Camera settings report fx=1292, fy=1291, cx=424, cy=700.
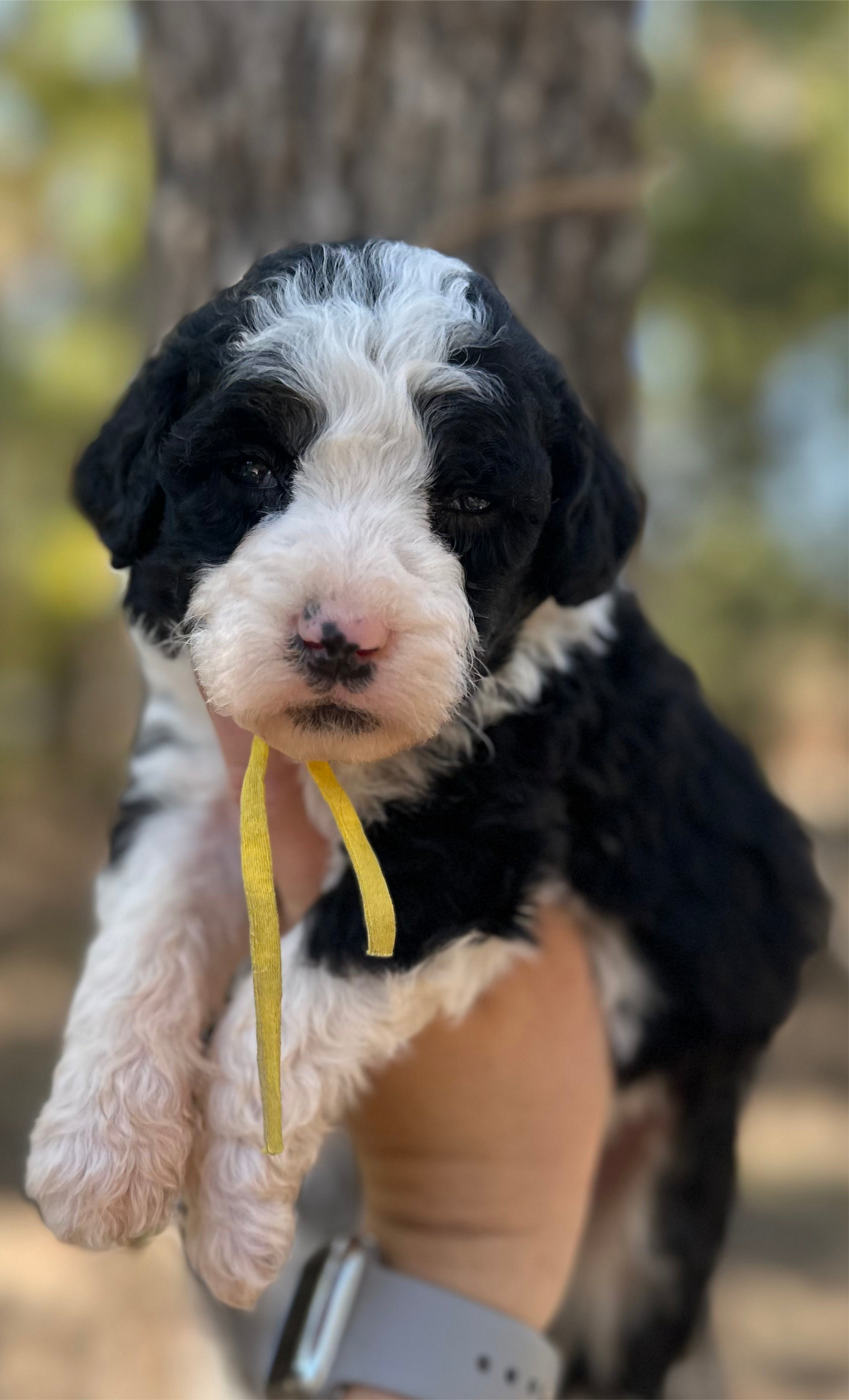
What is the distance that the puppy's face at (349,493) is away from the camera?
1.81 metres

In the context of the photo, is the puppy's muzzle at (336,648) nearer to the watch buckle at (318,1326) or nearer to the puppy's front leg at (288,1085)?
the puppy's front leg at (288,1085)

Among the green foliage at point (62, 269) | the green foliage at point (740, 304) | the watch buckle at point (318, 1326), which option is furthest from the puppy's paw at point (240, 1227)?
the green foliage at point (740, 304)

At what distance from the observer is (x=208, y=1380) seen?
380cm

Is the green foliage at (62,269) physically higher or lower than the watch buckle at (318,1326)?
higher

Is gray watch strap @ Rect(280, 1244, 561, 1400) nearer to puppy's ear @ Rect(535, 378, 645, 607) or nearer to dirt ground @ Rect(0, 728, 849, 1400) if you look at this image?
dirt ground @ Rect(0, 728, 849, 1400)

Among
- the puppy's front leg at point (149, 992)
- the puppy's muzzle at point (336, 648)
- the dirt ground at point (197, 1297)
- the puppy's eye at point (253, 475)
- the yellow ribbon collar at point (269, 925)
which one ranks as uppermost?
the puppy's eye at point (253, 475)

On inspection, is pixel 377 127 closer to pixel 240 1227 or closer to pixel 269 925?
pixel 269 925

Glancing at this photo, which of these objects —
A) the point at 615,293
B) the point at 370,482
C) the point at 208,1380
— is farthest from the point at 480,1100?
the point at 615,293

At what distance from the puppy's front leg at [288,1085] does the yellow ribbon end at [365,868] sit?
0.25 m

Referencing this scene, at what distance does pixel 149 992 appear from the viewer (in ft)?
7.55

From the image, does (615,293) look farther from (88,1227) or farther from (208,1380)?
(208,1380)

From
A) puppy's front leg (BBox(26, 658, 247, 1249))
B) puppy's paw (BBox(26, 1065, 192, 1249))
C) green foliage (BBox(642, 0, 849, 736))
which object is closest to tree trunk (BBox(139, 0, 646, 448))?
puppy's front leg (BBox(26, 658, 247, 1249))

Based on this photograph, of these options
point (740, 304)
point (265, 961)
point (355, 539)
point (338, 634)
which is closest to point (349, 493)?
point (355, 539)

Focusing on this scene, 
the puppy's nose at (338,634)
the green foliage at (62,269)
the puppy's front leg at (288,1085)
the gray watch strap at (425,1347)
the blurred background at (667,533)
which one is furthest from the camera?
the green foliage at (62,269)
